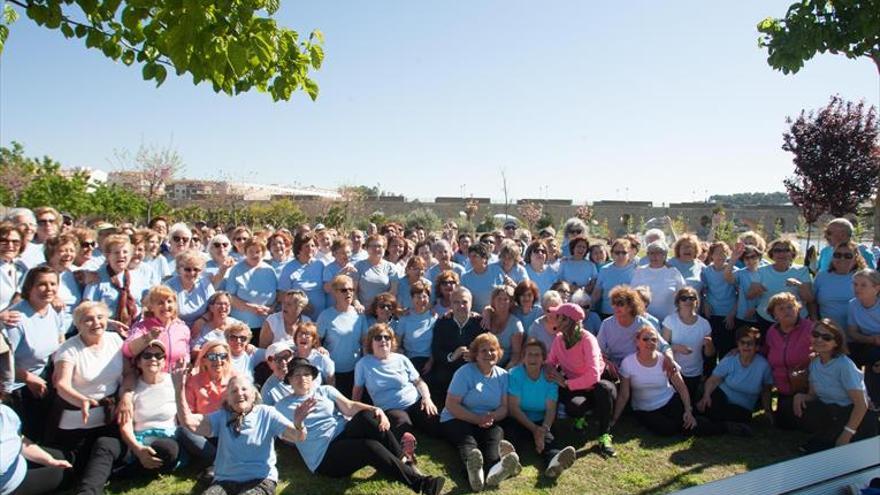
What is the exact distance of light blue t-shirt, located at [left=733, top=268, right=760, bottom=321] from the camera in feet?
20.9

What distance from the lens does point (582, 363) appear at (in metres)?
5.58

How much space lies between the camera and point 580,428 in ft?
18.2

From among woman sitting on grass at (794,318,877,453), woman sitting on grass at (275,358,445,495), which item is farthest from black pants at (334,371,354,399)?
woman sitting on grass at (794,318,877,453)

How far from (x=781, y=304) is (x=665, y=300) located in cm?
108

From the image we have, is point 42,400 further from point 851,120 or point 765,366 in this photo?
point 851,120

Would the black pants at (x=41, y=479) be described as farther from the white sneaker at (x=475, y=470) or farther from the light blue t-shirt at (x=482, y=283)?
the light blue t-shirt at (x=482, y=283)

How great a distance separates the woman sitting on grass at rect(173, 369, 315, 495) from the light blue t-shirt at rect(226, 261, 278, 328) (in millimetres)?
1908

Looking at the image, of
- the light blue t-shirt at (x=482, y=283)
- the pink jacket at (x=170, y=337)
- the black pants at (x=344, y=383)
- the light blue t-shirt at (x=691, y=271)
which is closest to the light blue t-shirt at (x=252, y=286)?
the black pants at (x=344, y=383)

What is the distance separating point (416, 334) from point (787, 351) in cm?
349

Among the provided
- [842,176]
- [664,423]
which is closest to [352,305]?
[664,423]

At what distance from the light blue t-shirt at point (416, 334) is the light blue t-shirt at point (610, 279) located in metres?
2.03

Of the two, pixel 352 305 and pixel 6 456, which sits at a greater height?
pixel 352 305

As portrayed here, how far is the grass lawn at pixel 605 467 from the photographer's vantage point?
457 cm

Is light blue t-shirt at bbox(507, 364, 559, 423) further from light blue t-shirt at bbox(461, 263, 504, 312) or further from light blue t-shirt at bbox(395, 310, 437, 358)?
light blue t-shirt at bbox(461, 263, 504, 312)
